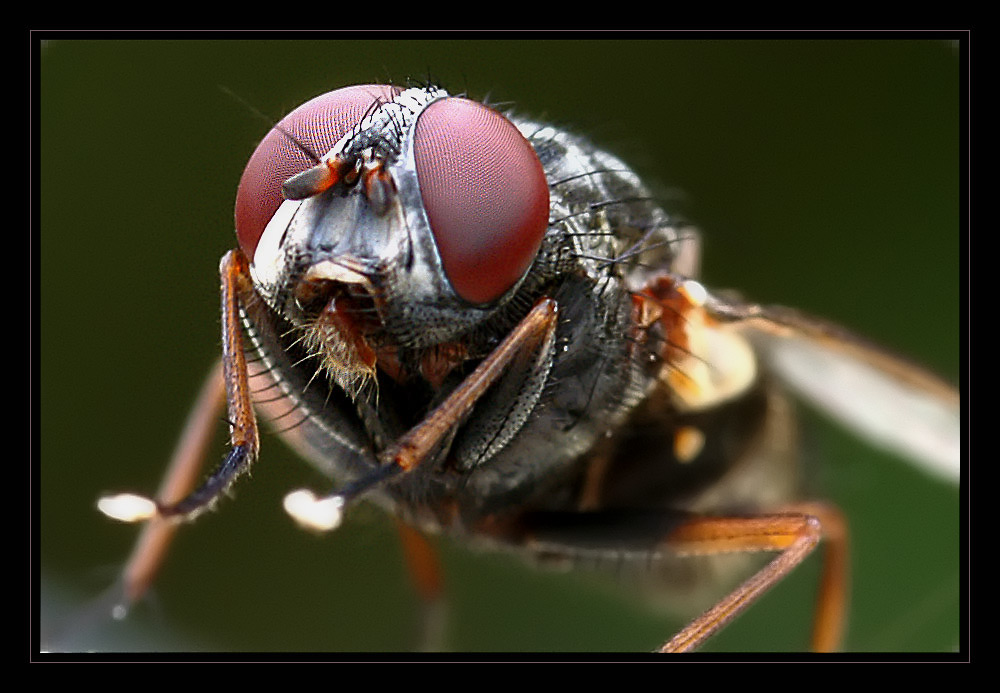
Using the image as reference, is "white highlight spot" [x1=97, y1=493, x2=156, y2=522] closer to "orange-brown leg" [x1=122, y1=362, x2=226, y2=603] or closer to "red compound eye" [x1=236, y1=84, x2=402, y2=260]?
"red compound eye" [x1=236, y1=84, x2=402, y2=260]

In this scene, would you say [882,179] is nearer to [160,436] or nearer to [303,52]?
[303,52]

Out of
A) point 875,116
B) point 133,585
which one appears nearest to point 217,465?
point 133,585

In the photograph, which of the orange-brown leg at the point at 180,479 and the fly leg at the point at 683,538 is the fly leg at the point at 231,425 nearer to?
the fly leg at the point at 683,538

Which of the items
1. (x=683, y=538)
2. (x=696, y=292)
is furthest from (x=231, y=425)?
(x=683, y=538)

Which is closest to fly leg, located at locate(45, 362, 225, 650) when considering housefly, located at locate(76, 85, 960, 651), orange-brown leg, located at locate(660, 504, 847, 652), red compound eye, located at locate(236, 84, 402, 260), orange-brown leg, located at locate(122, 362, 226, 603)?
orange-brown leg, located at locate(122, 362, 226, 603)

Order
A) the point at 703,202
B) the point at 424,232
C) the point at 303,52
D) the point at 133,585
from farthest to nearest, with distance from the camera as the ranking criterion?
the point at 703,202
the point at 303,52
the point at 133,585
the point at 424,232

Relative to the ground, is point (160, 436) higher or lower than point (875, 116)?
lower
